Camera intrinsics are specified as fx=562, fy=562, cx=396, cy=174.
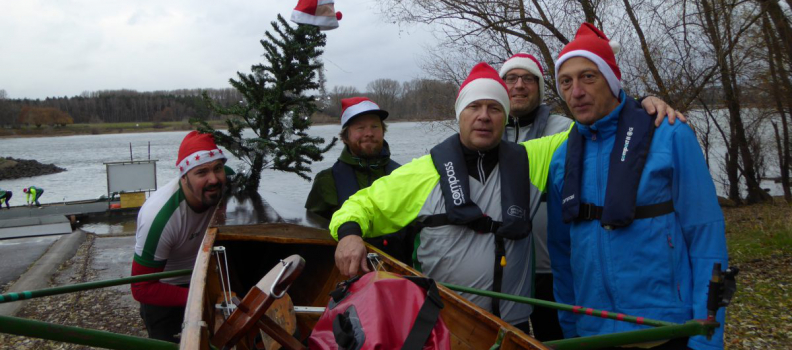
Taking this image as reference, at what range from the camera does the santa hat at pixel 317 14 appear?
5.64 m

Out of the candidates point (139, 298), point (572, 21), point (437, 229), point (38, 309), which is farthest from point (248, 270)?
point (572, 21)

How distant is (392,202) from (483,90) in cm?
72

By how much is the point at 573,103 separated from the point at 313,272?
2.57 metres

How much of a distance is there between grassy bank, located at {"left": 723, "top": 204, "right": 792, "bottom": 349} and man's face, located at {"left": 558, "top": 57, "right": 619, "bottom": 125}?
161 inches

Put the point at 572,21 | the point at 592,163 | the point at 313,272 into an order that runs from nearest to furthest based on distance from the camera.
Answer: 1. the point at 592,163
2. the point at 313,272
3. the point at 572,21

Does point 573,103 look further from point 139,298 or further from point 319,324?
point 139,298

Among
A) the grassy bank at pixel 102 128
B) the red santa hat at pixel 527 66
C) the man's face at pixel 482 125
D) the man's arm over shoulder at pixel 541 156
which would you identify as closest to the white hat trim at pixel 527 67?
the red santa hat at pixel 527 66

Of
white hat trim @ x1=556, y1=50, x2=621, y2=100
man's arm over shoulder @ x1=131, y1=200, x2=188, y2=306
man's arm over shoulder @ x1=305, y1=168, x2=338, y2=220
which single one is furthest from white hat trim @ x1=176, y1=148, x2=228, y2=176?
white hat trim @ x1=556, y1=50, x2=621, y2=100

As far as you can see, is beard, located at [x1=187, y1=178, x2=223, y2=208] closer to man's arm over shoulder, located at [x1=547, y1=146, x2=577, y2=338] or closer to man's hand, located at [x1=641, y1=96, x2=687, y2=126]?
man's arm over shoulder, located at [x1=547, y1=146, x2=577, y2=338]

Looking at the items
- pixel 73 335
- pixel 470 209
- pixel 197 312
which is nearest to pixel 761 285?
pixel 470 209

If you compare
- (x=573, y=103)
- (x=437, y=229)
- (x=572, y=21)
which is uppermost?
(x=572, y=21)

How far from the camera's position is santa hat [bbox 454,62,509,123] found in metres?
2.79

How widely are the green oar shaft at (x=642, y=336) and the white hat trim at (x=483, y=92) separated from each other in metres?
1.20

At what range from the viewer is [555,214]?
275 cm
